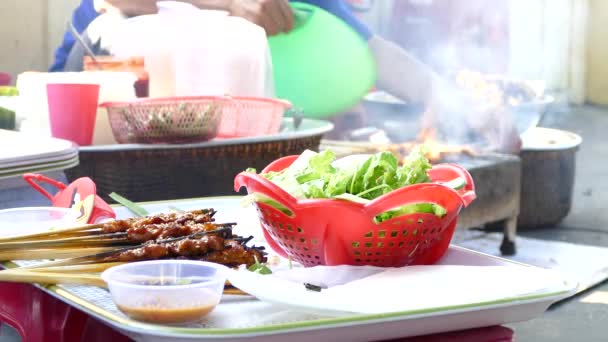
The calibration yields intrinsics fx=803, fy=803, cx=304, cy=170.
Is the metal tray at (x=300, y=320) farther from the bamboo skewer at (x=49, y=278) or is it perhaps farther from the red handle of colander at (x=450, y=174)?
the red handle of colander at (x=450, y=174)

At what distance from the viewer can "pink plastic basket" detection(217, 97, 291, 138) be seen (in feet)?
9.19

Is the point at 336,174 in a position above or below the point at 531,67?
above

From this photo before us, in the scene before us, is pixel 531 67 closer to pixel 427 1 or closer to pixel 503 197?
pixel 427 1

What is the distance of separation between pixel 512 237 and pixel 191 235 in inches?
156

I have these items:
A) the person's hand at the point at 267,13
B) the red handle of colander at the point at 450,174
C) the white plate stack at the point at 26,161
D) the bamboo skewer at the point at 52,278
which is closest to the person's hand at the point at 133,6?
the person's hand at the point at 267,13

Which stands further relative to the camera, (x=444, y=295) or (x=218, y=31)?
(x=218, y=31)

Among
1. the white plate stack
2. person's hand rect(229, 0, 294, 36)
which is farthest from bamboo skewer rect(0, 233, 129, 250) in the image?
person's hand rect(229, 0, 294, 36)

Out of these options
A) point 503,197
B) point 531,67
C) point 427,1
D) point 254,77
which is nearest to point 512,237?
point 503,197

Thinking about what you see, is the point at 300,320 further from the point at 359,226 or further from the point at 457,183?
the point at 457,183

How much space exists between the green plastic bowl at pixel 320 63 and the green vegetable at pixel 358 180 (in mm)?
3476

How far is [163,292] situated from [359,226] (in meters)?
0.33

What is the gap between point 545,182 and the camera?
5.29 meters

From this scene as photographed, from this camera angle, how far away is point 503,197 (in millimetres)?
4789

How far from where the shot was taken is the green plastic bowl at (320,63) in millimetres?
4926
